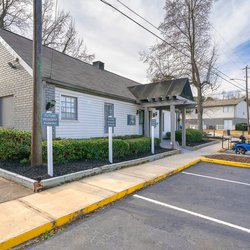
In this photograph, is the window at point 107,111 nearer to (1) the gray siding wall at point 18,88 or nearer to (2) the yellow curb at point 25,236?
(1) the gray siding wall at point 18,88

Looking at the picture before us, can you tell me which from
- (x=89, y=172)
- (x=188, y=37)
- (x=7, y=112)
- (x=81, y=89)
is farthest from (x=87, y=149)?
(x=188, y=37)

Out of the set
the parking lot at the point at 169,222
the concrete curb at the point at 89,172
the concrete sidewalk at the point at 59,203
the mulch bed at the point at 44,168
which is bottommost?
the parking lot at the point at 169,222

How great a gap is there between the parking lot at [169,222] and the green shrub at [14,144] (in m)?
4.28

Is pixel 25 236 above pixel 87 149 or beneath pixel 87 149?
beneath

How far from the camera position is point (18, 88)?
920cm

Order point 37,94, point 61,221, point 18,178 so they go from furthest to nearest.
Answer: point 37,94, point 18,178, point 61,221

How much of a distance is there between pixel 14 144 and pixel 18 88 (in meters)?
3.47

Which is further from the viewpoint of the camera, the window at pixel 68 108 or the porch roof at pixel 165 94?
the porch roof at pixel 165 94

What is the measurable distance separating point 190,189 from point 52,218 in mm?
3697

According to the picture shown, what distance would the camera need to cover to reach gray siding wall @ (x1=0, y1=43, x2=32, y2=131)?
8.77 meters

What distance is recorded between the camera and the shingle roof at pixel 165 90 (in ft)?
41.3

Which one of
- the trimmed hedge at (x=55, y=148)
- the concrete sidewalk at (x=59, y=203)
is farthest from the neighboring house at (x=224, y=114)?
the concrete sidewalk at (x=59, y=203)

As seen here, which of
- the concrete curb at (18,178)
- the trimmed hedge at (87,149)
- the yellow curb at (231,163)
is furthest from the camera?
the yellow curb at (231,163)

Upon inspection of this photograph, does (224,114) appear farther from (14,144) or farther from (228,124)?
(14,144)
